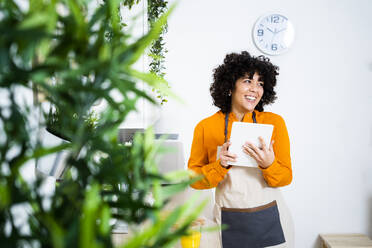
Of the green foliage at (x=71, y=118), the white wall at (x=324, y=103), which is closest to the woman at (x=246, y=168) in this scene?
the white wall at (x=324, y=103)

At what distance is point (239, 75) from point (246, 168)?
501mm

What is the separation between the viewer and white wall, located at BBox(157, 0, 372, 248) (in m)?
Answer: 2.75

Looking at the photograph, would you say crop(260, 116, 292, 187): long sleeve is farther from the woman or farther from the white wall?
the white wall

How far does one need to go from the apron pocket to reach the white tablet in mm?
241

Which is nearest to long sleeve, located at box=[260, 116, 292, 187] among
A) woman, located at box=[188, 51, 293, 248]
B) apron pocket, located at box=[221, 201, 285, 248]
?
woman, located at box=[188, 51, 293, 248]

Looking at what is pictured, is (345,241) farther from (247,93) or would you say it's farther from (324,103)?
(247,93)

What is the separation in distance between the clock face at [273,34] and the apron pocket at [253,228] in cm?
159

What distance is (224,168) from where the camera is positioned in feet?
5.09

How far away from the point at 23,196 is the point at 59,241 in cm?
6

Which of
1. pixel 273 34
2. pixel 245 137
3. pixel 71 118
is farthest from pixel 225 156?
pixel 273 34

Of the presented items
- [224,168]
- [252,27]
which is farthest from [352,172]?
[224,168]

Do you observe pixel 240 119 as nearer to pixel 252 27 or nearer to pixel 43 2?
pixel 252 27

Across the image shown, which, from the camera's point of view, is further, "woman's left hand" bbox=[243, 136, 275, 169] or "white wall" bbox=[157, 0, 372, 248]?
"white wall" bbox=[157, 0, 372, 248]

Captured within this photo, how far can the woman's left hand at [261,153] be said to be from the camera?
148 cm
